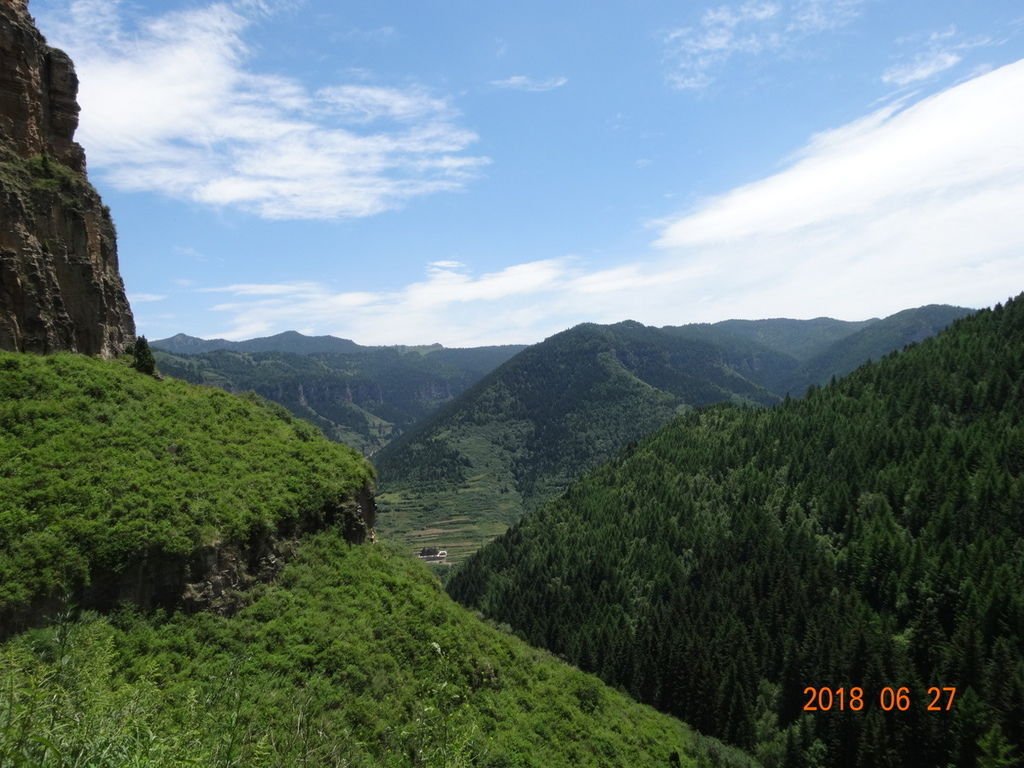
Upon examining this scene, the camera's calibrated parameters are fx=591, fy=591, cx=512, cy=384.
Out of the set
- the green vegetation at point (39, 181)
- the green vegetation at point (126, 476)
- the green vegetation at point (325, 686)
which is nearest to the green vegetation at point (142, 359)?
the green vegetation at point (126, 476)

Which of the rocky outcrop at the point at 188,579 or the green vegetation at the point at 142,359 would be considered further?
the green vegetation at the point at 142,359

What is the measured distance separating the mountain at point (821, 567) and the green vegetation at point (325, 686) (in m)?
32.6

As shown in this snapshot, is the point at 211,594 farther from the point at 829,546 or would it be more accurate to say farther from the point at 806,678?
the point at 829,546

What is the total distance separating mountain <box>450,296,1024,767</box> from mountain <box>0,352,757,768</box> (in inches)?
1591

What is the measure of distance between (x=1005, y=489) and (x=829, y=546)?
103ft

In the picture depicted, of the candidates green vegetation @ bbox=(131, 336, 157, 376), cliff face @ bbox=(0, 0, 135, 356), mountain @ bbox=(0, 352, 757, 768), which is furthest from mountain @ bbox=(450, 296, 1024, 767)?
cliff face @ bbox=(0, 0, 135, 356)

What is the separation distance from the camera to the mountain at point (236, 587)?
2944 centimetres

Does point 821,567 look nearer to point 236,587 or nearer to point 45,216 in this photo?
point 236,587

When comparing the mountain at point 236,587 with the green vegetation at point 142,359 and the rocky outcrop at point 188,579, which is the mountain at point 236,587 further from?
the green vegetation at point 142,359

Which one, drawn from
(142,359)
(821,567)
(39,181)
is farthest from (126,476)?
(821,567)

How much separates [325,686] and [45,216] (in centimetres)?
4212

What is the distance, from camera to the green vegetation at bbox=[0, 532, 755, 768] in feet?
45.4

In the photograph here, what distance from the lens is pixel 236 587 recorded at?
38531 mm

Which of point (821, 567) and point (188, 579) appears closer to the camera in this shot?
point (188, 579)
